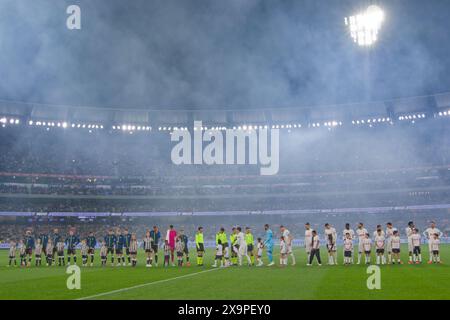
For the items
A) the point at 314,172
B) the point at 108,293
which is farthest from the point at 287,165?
the point at 108,293

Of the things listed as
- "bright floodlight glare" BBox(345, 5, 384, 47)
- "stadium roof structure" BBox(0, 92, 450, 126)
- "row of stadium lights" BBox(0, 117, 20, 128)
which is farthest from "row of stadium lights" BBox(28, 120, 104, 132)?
"bright floodlight glare" BBox(345, 5, 384, 47)

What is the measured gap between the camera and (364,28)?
30516 mm

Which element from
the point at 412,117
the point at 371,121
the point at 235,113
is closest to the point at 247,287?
the point at 235,113

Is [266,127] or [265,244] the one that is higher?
[266,127]

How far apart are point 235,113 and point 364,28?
145ft

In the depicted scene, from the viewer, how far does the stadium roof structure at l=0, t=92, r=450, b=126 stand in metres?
67.0

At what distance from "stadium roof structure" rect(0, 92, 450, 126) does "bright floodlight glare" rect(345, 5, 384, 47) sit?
123ft

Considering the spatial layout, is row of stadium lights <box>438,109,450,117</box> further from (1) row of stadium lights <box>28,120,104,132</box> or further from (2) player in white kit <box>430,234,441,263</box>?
(1) row of stadium lights <box>28,120,104,132</box>

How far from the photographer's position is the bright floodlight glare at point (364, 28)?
28941 mm

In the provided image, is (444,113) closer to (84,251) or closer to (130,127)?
(130,127)

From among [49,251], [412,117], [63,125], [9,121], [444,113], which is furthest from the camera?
[412,117]

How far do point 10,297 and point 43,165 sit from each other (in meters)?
59.8

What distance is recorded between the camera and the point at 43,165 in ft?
220
